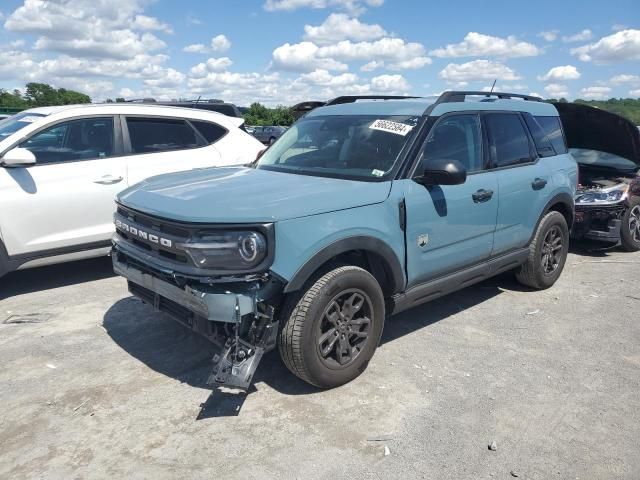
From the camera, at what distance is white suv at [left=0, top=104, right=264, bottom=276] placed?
16.6ft

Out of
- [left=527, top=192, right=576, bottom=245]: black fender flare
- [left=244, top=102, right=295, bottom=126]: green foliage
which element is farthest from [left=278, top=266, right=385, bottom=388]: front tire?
[left=244, top=102, right=295, bottom=126]: green foliage

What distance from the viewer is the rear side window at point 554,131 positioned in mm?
5570

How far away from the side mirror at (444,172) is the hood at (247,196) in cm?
32

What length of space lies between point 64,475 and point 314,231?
1.83 m

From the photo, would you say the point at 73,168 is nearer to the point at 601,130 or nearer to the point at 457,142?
the point at 457,142

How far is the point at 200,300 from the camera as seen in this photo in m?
3.07

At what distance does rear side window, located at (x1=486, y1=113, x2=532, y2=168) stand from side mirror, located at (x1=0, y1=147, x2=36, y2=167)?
417 centimetres

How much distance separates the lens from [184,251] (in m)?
3.20

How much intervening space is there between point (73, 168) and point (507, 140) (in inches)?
166

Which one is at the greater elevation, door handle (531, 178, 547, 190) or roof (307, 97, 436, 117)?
roof (307, 97, 436, 117)

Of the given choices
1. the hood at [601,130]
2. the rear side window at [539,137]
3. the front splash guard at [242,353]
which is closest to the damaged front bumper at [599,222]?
the hood at [601,130]

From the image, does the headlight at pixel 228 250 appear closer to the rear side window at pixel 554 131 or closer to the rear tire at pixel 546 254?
the rear tire at pixel 546 254

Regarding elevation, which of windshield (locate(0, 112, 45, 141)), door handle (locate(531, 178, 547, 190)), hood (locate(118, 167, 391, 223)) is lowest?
door handle (locate(531, 178, 547, 190))

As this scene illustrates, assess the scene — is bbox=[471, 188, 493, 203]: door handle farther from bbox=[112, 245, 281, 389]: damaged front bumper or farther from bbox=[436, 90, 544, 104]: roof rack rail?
bbox=[112, 245, 281, 389]: damaged front bumper
